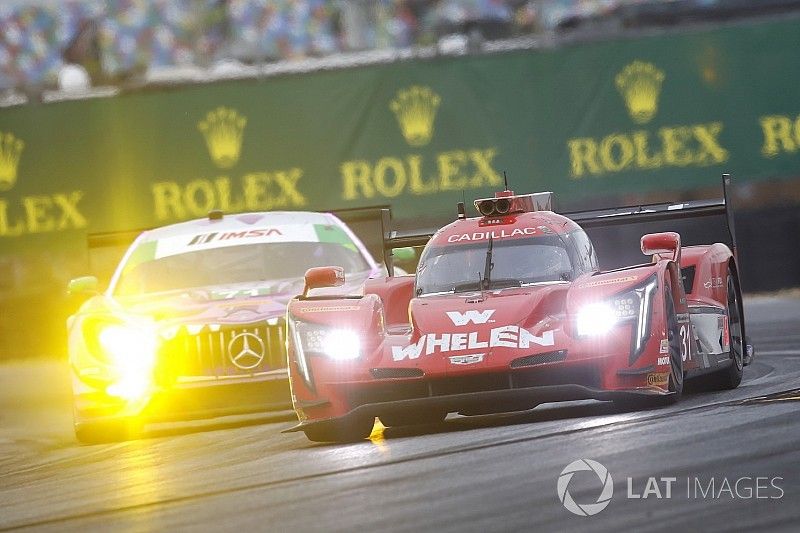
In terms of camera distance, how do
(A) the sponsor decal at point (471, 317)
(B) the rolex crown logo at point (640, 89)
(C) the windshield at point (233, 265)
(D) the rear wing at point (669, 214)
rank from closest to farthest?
(A) the sponsor decal at point (471, 317), (D) the rear wing at point (669, 214), (C) the windshield at point (233, 265), (B) the rolex crown logo at point (640, 89)

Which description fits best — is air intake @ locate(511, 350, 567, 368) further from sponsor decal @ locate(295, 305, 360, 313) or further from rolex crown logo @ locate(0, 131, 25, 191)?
rolex crown logo @ locate(0, 131, 25, 191)

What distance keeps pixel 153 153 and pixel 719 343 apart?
29.1 ft

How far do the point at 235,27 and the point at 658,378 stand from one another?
46.6 ft

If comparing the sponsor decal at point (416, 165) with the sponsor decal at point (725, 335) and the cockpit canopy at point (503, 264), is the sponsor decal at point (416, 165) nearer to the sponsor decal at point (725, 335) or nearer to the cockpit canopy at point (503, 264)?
the sponsor decal at point (725, 335)

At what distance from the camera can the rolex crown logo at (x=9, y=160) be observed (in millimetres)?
17141

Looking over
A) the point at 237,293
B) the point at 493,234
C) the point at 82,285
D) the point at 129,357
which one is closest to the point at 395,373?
the point at 493,234

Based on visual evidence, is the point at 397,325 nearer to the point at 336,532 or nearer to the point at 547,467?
the point at 547,467

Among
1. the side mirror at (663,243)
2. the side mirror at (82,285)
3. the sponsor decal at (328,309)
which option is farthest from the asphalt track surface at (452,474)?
the side mirror at (82,285)

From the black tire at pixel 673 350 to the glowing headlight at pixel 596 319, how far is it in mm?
354

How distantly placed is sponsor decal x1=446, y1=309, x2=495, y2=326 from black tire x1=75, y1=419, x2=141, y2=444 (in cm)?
286

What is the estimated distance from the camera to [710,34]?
1731 cm

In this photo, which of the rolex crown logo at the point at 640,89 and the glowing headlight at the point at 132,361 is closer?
the glowing headlight at the point at 132,361

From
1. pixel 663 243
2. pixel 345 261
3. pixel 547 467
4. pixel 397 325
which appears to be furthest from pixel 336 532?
pixel 345 261
